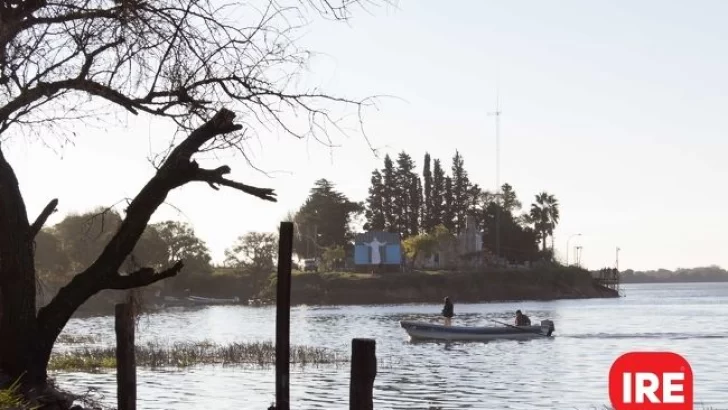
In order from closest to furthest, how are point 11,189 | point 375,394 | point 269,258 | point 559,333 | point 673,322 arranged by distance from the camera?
point 11,189
point 375,394
point 559,333
point 673,322
point 269,258

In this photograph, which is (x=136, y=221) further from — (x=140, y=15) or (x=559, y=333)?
(x=559, y=333)

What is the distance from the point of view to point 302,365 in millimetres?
44656

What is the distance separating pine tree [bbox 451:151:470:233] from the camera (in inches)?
7175

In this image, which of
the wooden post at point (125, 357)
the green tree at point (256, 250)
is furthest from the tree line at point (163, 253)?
the wooden post at point (125, 357)

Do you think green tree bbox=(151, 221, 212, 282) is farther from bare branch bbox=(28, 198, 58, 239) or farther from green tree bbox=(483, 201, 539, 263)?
bare branch bbox=(28, 198, 58, 239)

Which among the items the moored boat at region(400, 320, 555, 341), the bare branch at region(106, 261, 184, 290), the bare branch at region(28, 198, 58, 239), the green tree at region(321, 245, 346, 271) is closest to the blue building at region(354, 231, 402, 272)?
the green tree at region(321, 245, 346, 271)

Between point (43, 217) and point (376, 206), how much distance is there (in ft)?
533

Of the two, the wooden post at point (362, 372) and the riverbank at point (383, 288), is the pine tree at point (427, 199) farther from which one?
the wooden post at point (362, 372)

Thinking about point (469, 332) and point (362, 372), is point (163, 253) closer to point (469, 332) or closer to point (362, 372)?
point (469, 332)

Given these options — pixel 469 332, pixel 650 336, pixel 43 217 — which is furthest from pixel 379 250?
pixel 43 217

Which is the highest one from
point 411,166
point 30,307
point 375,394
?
point 411,166

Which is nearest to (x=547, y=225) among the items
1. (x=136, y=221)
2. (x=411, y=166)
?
(x=411, y=166)

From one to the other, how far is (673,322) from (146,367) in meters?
54.3

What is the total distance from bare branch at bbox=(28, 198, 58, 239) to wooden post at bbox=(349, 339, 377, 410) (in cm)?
574
